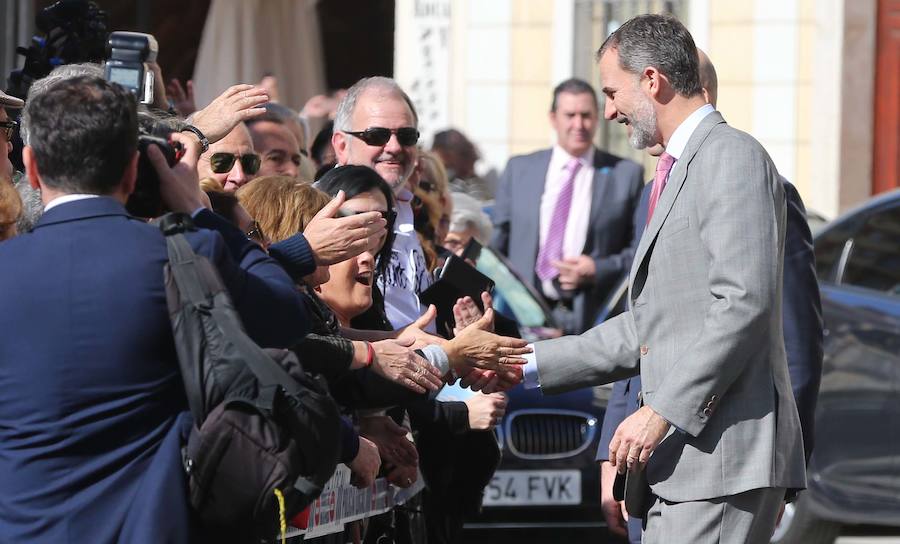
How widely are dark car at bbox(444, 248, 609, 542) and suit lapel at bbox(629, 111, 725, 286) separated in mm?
3337

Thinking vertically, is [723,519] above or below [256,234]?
below

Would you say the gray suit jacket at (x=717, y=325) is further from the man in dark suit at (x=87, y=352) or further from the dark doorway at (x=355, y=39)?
the dark doorway at (x=355, y=39)

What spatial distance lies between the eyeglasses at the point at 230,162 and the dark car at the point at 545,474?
Result: 7.29ft

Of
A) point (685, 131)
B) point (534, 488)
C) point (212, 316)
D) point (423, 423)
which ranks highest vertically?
point (685, 131)

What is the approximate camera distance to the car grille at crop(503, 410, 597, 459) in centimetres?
777

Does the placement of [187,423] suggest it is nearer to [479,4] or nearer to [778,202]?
[778,202]

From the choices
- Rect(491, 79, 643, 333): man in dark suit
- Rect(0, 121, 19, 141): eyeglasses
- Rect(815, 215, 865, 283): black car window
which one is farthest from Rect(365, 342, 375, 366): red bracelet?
Rect(491, 79, 643, 333): man in dark suit

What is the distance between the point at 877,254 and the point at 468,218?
2.08m

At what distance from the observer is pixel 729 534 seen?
14.2ft

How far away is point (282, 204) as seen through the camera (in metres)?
5.05

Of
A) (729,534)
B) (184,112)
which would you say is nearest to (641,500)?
(729,534)

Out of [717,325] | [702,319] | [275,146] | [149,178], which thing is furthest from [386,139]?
[149,178]

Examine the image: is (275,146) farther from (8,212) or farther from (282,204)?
(8,212)

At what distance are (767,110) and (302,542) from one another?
900 cm
